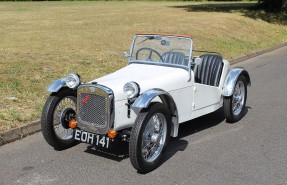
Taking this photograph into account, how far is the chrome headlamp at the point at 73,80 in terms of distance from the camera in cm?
538

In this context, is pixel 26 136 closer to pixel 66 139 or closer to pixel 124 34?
pixel 66 139

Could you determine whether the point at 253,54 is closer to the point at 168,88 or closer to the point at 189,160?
the point at 168,88

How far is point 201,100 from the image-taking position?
20.3ft

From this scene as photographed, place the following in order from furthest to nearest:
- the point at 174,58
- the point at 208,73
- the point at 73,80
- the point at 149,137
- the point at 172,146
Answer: the point at 208,73, the point at 174,58, the point at 172,146, the point at 73,80, the point at 149,137

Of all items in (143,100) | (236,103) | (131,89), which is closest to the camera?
(143,100)

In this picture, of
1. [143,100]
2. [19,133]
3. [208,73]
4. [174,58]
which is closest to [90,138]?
[143,100]

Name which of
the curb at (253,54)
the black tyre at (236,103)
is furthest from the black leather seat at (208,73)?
the curb at (253,54)

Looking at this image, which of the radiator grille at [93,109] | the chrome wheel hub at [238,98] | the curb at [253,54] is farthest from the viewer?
the curb at [253,54]

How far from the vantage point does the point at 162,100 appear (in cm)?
529

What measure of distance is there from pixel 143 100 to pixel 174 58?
154cm

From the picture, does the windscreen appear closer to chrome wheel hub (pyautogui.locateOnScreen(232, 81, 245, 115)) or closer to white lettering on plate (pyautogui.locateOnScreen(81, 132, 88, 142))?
chrome wheel hub (pyautogui.locateOnScreen(232, 81, 245, 115))

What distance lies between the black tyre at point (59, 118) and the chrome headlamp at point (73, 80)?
0.54 feet

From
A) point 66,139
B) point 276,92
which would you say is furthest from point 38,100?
point 276,92

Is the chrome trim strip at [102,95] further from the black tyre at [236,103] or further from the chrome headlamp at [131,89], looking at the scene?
the black tyre at [236,103]
